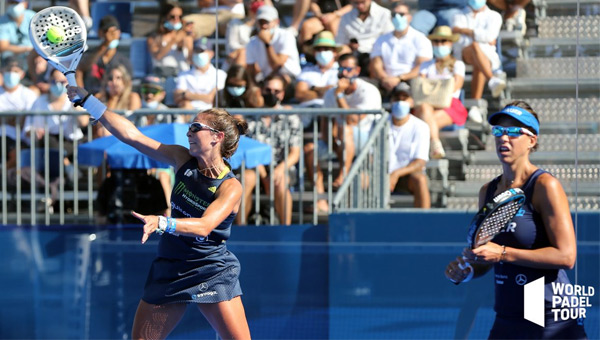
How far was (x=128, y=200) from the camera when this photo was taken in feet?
23.3

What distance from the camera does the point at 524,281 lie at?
13.0 ft

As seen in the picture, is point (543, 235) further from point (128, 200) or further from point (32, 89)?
point (32, 89)

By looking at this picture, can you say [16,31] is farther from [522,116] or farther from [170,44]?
[522,116]

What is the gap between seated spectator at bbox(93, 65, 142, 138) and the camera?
7484 millimetres

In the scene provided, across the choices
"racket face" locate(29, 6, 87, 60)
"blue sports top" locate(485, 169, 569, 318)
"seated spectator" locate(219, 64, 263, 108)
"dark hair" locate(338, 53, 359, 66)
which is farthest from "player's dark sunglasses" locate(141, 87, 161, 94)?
"blue sports top" locate(485, 169, 569, 318)

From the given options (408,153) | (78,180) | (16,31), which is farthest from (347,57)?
(16,31)

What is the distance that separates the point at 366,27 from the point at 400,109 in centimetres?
80

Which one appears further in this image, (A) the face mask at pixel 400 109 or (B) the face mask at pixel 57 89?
(B) the face mask at pixel 57 89

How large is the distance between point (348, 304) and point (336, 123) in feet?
4.12

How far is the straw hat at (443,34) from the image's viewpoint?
6902mm

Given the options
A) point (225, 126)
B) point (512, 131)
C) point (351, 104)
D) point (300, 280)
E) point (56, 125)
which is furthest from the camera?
point (56, 125)

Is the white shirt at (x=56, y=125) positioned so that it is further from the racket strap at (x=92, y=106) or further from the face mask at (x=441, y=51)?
the racket strap at (x=92, y=106)

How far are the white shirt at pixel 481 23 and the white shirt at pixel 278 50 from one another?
1320 millimetres

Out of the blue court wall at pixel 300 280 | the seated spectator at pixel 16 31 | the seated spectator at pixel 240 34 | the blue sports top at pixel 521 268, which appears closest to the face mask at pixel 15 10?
the seated spectator at pixel 16 31
